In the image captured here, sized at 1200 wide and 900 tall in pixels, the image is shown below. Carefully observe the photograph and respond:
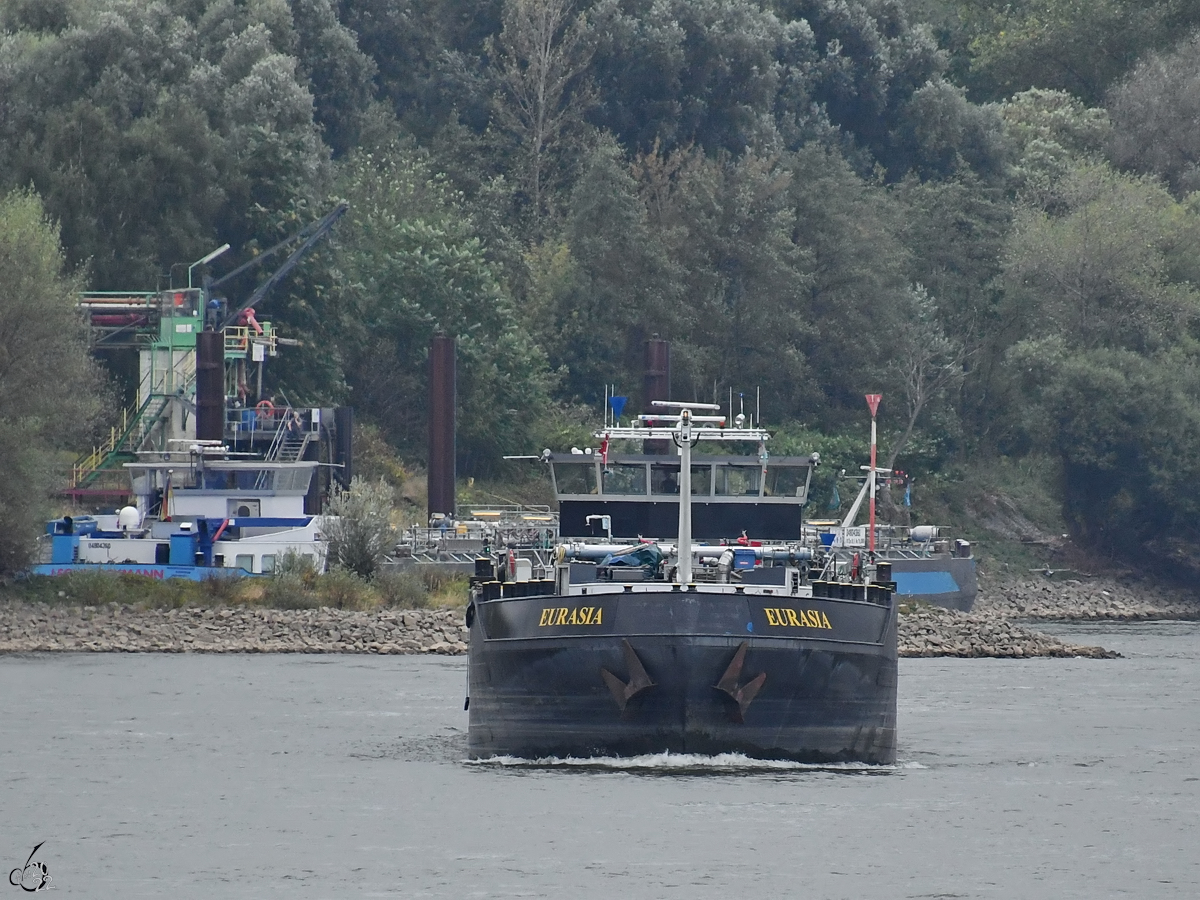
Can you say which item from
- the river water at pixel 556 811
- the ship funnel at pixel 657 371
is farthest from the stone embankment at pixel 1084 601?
the river water at pixel 556 811

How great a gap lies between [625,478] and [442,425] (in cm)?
5258

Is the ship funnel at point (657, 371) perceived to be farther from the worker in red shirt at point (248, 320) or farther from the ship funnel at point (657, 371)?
the worker in red shirt at point (248, 320)

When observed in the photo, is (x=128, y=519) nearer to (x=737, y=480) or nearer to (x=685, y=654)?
(x=737, y=480)

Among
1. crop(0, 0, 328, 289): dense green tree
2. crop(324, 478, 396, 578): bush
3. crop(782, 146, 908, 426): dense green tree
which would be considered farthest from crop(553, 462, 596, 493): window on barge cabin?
crop(782, 146, 908, 426): dense green tree

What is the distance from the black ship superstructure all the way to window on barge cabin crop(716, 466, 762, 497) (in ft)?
12.3

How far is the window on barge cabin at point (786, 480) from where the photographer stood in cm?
4997

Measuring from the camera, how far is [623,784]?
Answer: 41531mm

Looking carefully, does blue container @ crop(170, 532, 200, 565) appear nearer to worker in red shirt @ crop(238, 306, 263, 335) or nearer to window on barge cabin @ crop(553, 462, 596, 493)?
worker in red shirt @ crop(238, 306, 263, 335)

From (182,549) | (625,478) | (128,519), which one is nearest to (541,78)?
(128,519)

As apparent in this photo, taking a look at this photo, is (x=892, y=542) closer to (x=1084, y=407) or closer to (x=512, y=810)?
(x=1084, y=407)

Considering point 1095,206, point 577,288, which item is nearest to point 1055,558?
point 1095,206

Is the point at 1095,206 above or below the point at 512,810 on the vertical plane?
above

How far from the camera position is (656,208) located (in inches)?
4958

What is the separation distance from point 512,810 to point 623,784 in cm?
233
